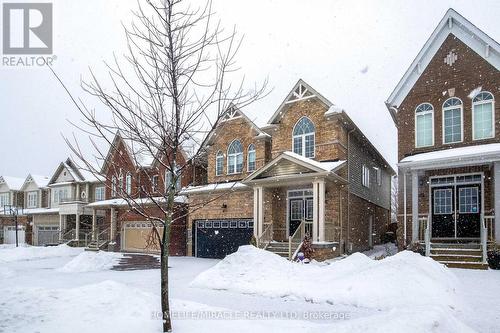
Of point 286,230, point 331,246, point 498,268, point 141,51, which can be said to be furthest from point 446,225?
point 141,51

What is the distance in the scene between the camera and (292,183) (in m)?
18.3

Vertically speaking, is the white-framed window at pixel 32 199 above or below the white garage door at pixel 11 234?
above

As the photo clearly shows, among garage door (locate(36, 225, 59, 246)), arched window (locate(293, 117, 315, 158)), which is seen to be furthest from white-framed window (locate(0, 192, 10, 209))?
arched window (locate(293, 117, 315, 158))

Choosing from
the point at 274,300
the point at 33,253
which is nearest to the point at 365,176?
the point at 274,300

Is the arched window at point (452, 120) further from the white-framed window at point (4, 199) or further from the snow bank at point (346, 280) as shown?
the white-framed window at point (4, 199)

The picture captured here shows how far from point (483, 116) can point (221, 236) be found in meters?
14.9

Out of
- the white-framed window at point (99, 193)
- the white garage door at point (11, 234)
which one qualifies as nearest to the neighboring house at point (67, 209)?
the white-framed window at point (99, 193)

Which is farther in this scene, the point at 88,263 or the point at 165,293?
the point at 88,263

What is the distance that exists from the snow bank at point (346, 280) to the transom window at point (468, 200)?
232 inches

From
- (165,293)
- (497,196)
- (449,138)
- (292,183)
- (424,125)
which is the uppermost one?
(424,125)

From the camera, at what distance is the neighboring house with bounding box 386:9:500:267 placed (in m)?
15.8

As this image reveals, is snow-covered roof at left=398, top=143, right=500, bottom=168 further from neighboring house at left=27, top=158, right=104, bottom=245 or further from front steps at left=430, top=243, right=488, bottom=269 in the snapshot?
neighboring house at left=27, top=158, right=104, bottom=245

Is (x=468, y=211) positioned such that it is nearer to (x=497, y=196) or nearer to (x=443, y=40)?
(x=497, y=196)

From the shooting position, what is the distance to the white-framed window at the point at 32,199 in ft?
137
